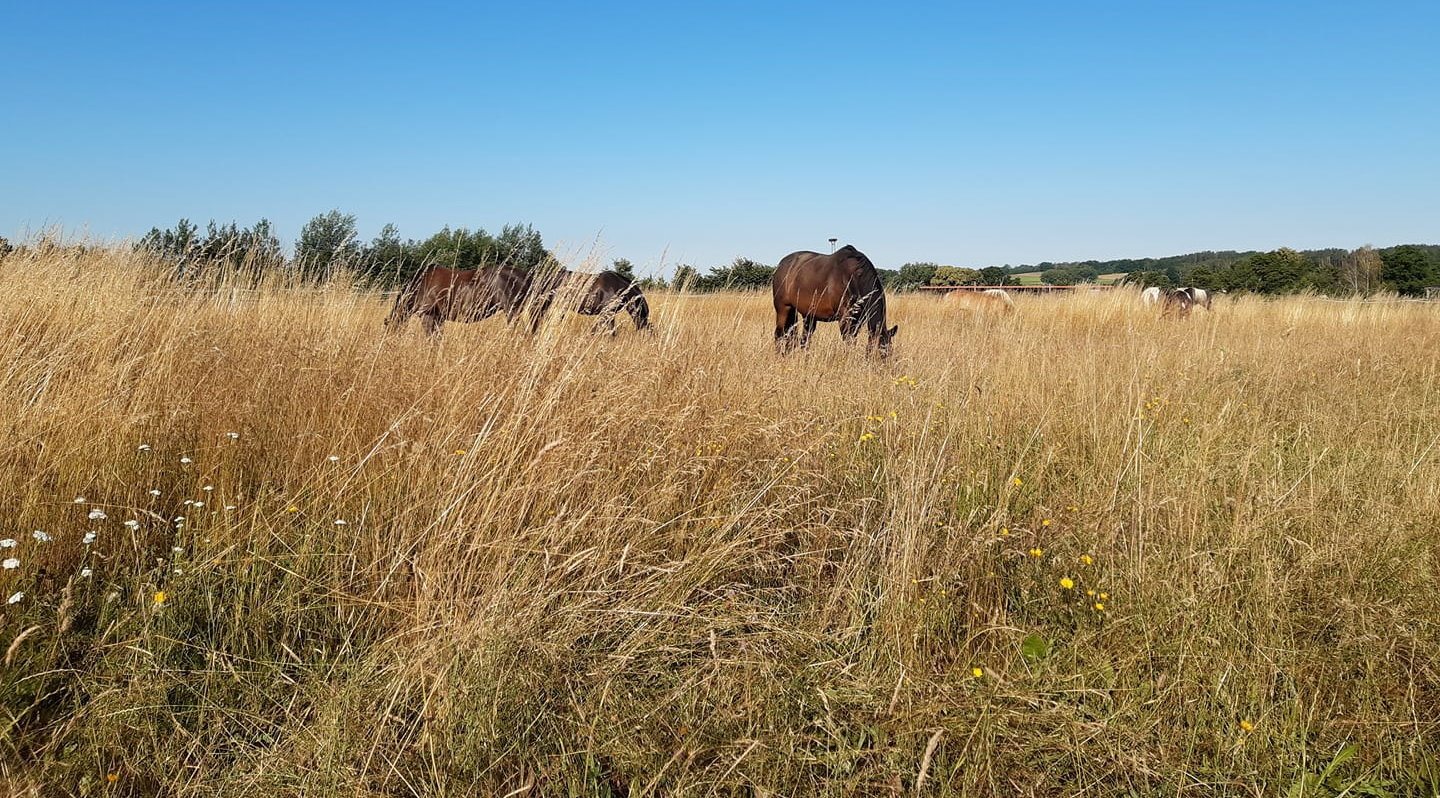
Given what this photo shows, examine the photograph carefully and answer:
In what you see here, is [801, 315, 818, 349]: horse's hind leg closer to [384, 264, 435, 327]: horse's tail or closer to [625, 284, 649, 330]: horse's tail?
[625, 284, 649, 330]: horse's tail

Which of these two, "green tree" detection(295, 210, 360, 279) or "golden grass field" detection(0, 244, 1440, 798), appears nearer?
"golden grass field" detection(0, 244, 1440, 798)

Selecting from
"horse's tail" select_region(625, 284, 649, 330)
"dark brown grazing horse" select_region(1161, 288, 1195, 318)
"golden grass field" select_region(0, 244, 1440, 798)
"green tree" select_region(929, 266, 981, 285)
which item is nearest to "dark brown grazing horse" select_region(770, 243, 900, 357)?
"horse's tail" select_region(625, 284, 649, 330)

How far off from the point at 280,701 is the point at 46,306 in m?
3.57

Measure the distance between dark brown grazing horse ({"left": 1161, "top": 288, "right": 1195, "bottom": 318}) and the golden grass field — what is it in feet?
34.5

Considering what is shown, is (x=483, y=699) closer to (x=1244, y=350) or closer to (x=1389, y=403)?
(x=1389, y=403)

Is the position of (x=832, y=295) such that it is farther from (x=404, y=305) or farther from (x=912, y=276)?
(x=912, y=276)

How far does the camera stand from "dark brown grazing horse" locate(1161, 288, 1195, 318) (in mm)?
13255

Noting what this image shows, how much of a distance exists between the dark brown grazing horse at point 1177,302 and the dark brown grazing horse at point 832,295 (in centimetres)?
784

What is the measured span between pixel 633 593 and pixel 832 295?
19.9 feet

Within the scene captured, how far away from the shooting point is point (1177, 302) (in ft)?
46.1

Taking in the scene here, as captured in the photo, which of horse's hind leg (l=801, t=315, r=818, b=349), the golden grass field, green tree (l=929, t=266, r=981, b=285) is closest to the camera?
the golden grass field

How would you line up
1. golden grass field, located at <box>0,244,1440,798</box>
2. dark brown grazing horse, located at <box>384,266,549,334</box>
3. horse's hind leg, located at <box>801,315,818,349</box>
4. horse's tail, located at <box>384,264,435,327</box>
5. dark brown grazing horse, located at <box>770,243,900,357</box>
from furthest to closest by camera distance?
horse's hind leg, located at <box>801,315,818,349</box> → dark brown grazing horse, located at <box>770,243,900,357</box> → dark brown grazing horse, located at <box>384,266,549,334</box> → horse's tail, located at <box>384,264,435,327</box> → golden grass field, located at <box>0,244,1440,798</box>

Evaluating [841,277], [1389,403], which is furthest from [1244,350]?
[841,277]

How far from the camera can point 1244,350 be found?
8.41 meters
